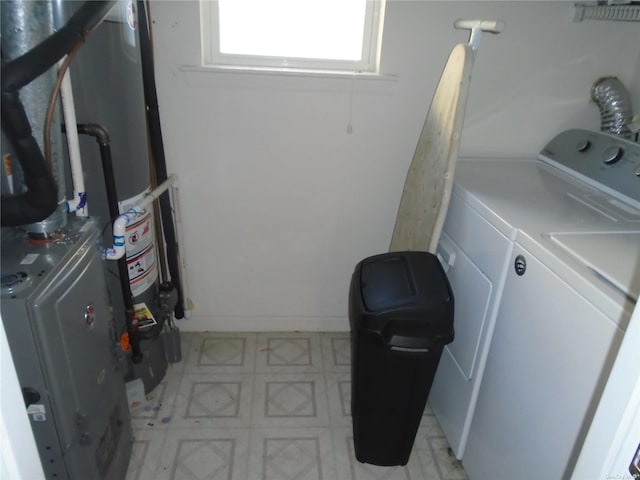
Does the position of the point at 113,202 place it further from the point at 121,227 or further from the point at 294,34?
the point at 294,34

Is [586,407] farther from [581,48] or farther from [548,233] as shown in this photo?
[581,48]

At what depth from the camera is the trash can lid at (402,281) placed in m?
1.33

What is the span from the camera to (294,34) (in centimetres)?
183

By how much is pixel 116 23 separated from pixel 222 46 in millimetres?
528

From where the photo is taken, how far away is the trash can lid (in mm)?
1335

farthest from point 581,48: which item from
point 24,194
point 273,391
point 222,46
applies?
point 24,194

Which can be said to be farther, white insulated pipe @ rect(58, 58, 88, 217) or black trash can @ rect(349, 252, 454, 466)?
black trash can @ rect(349, 252, 454, 466)

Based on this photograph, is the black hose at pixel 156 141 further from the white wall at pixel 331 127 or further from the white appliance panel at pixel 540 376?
the white appliance panel at pixel 540 376

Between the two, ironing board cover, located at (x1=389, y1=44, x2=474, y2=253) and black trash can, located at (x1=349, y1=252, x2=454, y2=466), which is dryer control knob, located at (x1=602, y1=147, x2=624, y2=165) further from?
black trash can, located at (x1=349, y1=252, x2=454, y2=466)

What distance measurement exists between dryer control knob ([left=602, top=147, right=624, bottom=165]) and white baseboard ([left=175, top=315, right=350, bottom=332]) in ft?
4.27

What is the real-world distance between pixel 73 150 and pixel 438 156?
44.0 inches

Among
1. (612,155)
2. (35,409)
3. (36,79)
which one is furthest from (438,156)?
(35,409)

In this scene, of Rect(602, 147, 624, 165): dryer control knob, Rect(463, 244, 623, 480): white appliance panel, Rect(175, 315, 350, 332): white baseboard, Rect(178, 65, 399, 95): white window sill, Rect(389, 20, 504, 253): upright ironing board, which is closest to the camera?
Rect(463, 244, 623, 480): white appliance panel

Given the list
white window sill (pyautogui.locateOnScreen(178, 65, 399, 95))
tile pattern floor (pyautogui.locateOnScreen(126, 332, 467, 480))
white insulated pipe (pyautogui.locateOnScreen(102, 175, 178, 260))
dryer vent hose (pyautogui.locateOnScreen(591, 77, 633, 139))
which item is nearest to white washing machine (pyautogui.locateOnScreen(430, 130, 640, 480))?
dryer vent hose (pyautogui.locateOnScreen(591, 77, 633, 139))
